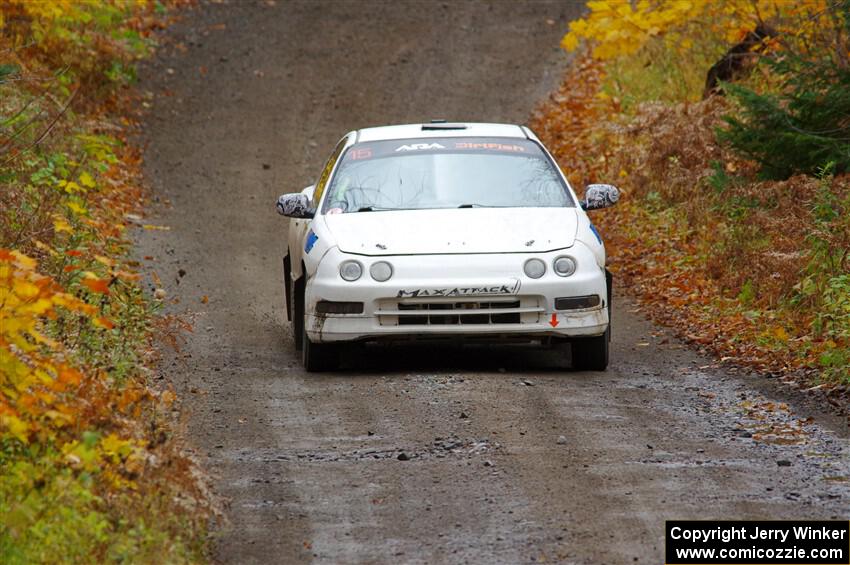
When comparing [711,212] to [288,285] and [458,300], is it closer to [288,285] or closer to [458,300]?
[288,285]

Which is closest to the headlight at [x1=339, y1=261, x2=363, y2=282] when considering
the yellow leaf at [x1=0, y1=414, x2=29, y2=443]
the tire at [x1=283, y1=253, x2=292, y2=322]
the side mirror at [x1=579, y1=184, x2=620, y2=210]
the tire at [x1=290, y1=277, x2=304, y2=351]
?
the tire at [x1=290, y1=277, x2=304, y2=351]

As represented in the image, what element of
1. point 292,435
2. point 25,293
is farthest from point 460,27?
point 25,293

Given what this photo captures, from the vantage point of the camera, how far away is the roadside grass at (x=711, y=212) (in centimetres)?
1055

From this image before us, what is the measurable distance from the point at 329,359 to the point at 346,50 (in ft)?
58.4

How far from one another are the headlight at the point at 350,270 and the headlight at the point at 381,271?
91 millimetres

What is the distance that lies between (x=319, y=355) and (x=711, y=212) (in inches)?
256

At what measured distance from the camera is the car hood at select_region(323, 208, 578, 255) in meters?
9.30

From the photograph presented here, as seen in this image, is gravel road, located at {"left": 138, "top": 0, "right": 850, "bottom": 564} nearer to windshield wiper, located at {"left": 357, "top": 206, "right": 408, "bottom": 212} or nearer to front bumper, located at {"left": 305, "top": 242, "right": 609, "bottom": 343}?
front bumper, located at {"left": 305, "top": 242, "right": 609, "bottom": 343}

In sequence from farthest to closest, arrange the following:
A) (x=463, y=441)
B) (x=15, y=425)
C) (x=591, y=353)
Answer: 1. (x=591, y=353)
2. (x=463, y=441)
3. (x=15, y=425)

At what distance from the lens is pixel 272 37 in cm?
2706

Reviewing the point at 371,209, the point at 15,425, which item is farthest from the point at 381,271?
the point at 15,425

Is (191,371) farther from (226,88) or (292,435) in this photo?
(226,88)

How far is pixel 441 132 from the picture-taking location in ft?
36.6

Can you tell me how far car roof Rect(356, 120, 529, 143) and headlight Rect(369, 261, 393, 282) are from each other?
210 centimetres
